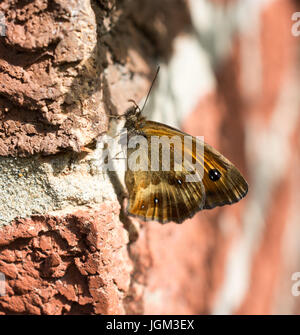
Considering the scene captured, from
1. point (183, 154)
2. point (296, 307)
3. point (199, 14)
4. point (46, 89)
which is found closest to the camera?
point (46, 89)

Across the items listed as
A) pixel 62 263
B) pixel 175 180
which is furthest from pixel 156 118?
pixel 62 263

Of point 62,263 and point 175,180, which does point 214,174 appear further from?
point 62,263

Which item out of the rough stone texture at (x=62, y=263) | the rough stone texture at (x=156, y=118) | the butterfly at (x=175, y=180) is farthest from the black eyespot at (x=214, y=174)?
the rough stone texture at (x=62, y=263)

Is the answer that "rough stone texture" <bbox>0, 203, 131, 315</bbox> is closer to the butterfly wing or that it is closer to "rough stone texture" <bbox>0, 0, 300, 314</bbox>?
"rough stone texture" <bbox>0, 0, 300, 314</bbox>

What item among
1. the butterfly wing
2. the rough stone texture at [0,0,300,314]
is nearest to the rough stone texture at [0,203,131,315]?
the rough stone texture at [0,0,300,314]
